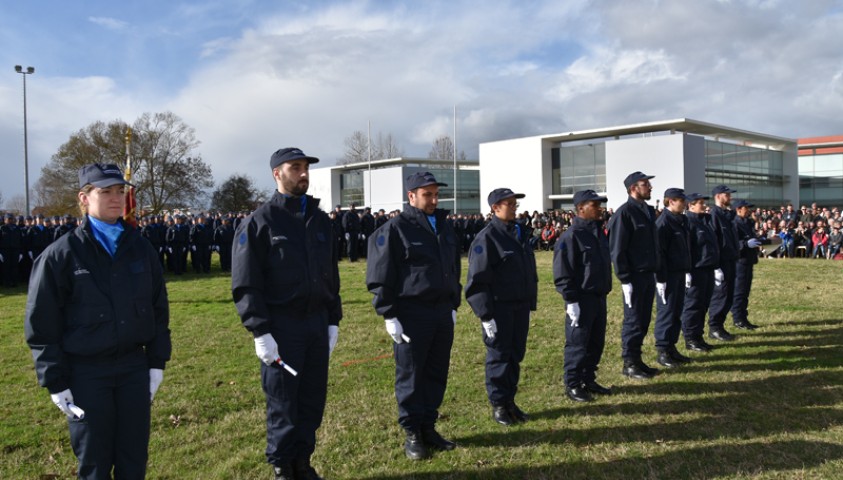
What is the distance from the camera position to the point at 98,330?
3.24m

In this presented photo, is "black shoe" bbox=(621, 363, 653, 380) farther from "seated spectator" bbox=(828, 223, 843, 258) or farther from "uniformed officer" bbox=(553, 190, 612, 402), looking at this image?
"seated spectator" bbox=(828, 223, 843, 258)

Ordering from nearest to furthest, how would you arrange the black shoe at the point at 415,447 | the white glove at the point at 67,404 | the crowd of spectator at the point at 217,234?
the white glove at the point at 67,404
the black shoe at the point at 415,447
the crowd of spectator at the point at 217,234

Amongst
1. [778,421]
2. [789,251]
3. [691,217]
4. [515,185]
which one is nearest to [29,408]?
[778,421]

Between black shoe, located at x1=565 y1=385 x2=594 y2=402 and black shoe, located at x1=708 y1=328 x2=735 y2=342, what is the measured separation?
3907 millimetres

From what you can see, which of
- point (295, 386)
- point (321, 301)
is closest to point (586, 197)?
point (321, 301)

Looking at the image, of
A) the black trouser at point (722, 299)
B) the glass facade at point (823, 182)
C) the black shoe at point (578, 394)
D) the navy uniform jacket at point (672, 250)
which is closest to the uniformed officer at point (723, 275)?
A: the black trouser at point (722, 299)

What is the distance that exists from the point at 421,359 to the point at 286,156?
6.35 ft

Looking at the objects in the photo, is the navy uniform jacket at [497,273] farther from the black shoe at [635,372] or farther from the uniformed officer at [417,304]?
the black shoe at [635,372]

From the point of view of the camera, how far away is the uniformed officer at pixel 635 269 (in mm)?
7020

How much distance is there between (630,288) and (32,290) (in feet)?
19.3

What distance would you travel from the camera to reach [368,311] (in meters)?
11.7

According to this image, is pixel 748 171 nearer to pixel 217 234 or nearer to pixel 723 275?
pixel 217 234

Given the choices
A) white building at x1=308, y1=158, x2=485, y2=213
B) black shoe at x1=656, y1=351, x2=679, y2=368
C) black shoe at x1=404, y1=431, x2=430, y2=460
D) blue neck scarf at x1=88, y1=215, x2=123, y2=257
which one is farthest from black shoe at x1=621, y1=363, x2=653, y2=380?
white building at x1=308, y1=158, x2=485, y2=213

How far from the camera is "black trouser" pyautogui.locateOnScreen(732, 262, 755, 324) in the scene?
9.86 meters
